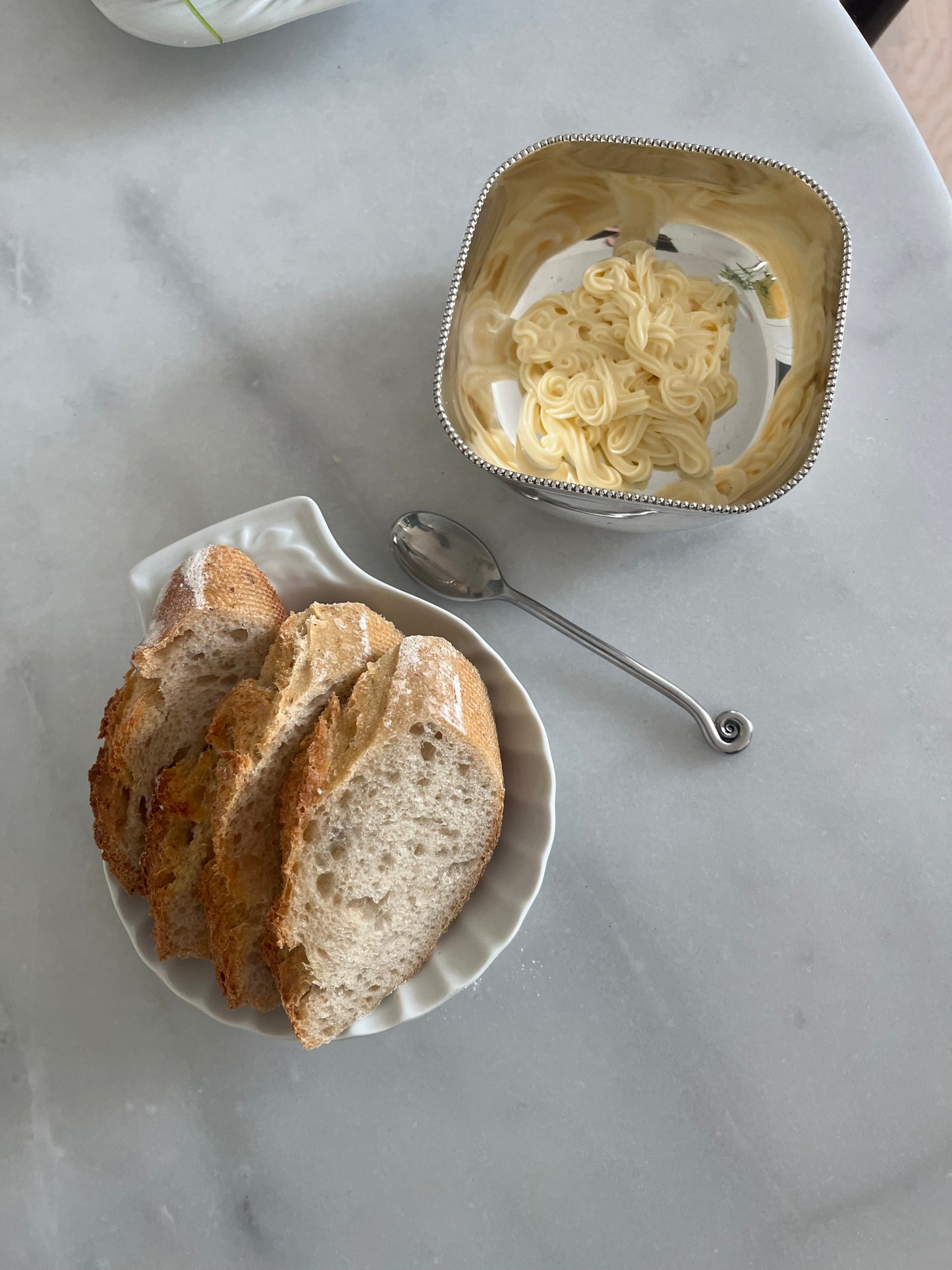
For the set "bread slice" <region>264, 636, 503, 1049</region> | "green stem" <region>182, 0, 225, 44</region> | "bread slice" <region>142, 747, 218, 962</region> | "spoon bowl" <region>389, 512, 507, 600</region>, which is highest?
"green stem" <region>182, 0, 225, 44</region>

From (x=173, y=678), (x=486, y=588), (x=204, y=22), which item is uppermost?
(x=204, y=22)

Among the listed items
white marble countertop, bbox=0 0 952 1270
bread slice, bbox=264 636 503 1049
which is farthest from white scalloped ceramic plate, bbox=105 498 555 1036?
white marble countertop, bbox=0 0 952 1270

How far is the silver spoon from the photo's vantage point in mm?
1469

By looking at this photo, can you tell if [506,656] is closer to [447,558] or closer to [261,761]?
[447,558]

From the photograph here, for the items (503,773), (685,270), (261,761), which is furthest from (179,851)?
(685,270)

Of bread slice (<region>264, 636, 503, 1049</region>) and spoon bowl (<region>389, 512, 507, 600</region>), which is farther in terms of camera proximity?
spoon bowl (<region>389, 512, 507, 600</region>)

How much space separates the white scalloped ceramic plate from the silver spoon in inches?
5.3

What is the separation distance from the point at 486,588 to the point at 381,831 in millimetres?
409

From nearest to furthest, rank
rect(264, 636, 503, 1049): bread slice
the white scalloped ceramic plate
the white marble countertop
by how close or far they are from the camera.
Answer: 1. rect(264, 636, 503, 1049): bread slice
2. the white scalloped ceramic plate
3. the white marble countertop

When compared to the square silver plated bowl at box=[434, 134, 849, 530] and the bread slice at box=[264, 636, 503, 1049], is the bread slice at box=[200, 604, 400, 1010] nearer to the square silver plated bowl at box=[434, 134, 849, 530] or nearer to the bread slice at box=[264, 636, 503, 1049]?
the bread slice at box=[264, 636, 503, 1049]

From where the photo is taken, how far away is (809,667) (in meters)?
1.50

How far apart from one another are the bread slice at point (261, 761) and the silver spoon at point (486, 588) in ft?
0.65

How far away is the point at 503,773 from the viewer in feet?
4.47

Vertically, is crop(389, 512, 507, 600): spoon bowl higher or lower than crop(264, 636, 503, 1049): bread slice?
higher
